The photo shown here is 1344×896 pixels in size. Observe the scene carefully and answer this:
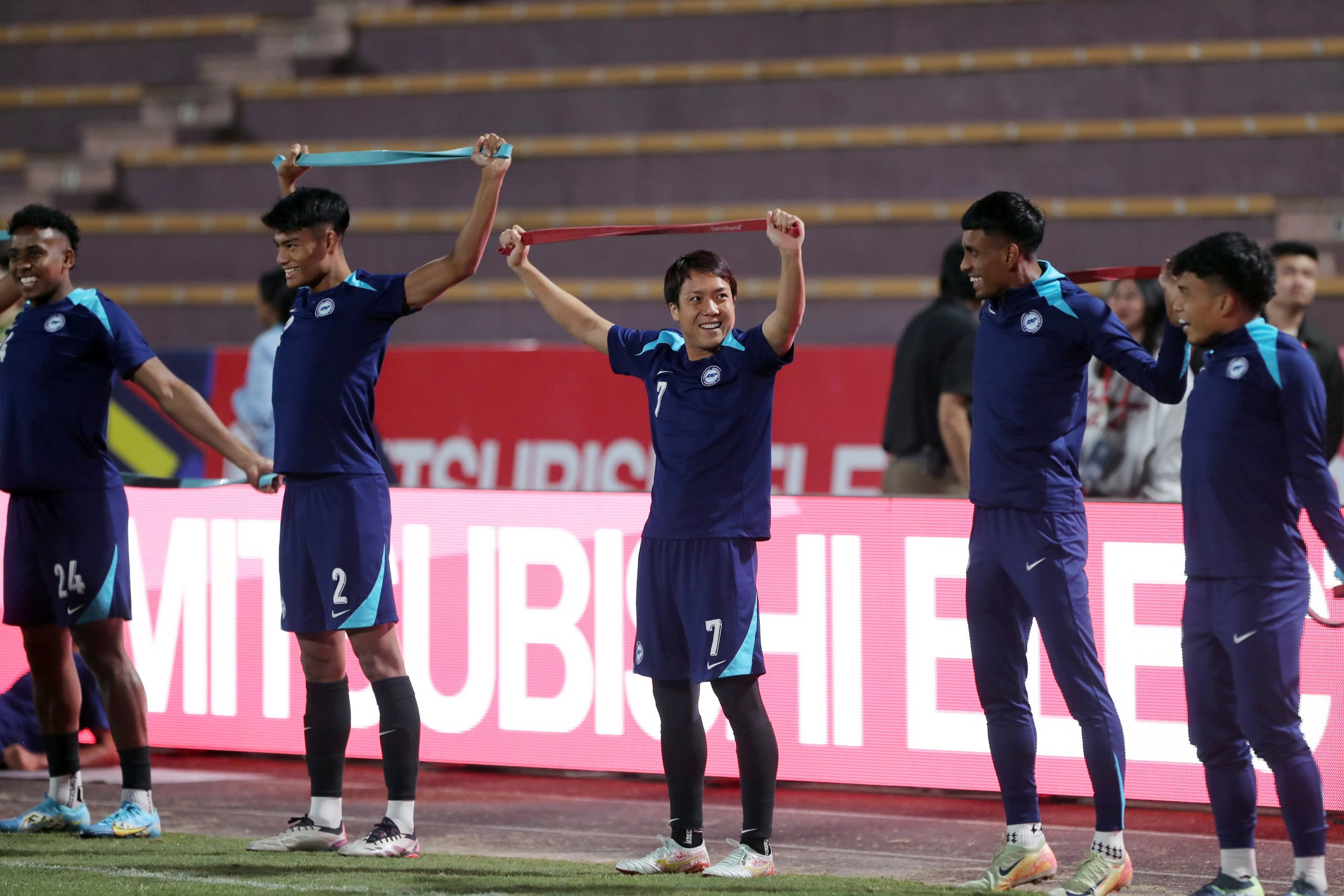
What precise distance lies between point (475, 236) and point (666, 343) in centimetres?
65

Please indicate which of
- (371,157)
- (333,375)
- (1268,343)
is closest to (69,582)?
(333,375)

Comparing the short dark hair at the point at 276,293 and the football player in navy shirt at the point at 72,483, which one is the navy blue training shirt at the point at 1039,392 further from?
the short dark hair at the point at 276,293

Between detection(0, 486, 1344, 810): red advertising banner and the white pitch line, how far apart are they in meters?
1.76

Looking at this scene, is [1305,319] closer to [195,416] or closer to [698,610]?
[698,610]

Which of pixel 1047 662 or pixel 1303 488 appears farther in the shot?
pixel 1047 662

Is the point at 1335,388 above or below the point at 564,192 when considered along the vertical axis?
below

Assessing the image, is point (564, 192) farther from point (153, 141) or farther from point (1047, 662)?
point (1047, 662)

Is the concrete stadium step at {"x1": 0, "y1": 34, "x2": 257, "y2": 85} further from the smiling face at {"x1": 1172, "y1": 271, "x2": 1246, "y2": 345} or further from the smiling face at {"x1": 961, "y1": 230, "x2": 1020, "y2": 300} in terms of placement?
the smiling face at {"x1": 1172, "y1": 271, "x2": 1246, "y2": 345}

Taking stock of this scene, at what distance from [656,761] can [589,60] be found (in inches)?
327

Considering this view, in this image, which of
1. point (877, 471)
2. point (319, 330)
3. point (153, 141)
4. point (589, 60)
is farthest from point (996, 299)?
point (153, 141)

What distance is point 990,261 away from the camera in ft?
14.9

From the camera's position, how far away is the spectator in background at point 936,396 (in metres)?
6.25

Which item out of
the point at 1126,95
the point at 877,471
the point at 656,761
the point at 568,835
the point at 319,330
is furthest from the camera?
Result: the point at 1126,95

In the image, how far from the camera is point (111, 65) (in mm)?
14922
